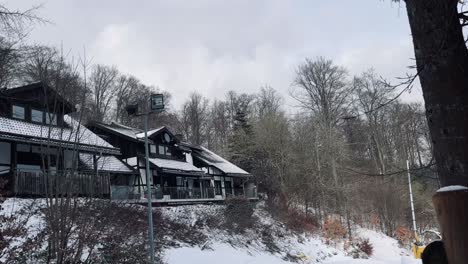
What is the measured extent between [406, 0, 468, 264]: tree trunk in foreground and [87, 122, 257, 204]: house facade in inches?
920

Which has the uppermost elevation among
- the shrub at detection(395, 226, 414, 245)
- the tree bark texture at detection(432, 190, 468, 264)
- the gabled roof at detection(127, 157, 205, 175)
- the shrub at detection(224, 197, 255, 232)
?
the gabled roof at detection(127, 157, 205, 175)

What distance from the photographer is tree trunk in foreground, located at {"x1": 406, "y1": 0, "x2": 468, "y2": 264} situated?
202 centimetres

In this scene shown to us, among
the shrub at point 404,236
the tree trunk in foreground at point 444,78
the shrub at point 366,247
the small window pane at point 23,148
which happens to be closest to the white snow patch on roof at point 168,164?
the small window pane at point 23,148

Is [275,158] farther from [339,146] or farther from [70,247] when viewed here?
[70,247]

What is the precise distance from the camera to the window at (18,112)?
866 inches

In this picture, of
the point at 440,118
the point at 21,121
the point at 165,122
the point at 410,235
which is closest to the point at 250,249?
the point at 21,121

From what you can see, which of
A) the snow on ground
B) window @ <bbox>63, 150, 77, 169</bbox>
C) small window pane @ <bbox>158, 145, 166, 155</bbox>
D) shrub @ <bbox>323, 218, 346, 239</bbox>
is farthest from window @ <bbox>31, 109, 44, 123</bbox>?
shrub @ <bbox>323, 218, 346, 239</bbox>

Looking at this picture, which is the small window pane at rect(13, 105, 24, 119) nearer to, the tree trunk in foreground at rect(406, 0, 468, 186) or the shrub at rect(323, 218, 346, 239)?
the shrub at rect(323, 218, 346, 239)

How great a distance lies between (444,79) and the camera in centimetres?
212

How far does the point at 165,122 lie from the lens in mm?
54531

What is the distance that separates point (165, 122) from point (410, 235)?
1244 inches

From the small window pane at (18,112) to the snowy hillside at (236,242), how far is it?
7.35 m

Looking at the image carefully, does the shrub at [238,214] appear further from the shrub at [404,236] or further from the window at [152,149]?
the shrub at [404,236]

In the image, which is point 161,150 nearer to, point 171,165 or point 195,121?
point 171,165
